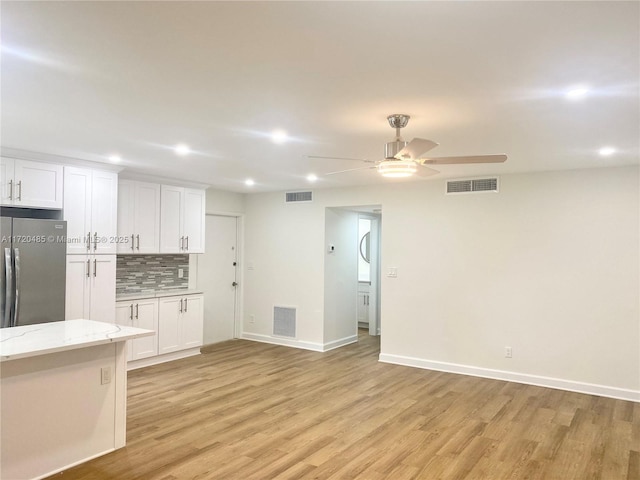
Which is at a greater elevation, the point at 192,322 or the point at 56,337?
the point at 56,337

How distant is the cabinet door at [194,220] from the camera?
21.3 ft

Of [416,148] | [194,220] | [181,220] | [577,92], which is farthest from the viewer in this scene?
[194,220]

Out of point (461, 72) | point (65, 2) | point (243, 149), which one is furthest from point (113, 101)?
point (461, 72)

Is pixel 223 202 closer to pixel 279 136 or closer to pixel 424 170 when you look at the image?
pixel 279 136

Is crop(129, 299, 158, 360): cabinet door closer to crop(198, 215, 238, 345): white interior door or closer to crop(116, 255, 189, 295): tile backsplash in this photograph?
crop(116, 255, 189, 295): tile backsplash

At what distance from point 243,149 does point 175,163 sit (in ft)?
3.99

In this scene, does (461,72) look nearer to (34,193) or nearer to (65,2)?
(65,2)

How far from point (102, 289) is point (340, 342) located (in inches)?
145

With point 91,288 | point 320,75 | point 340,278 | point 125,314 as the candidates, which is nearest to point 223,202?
point 340,278

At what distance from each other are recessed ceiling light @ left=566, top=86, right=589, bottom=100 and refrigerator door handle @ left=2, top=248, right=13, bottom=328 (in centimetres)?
475

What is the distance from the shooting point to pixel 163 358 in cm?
612

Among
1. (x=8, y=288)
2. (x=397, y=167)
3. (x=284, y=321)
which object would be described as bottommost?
(x=284, y=321)

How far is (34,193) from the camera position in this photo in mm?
4645

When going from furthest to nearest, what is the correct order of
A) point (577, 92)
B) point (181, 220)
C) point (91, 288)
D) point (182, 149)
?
1. point (181, 220)
2. point (91, 288)
3. point (182, 149)
4. point (577, 92)
